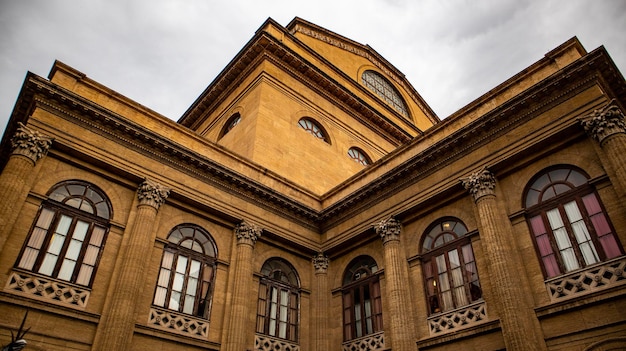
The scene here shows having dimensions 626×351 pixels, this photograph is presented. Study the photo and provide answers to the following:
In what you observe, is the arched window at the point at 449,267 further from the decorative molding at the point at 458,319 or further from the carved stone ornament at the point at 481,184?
the carved stone ornament at the point at 481,184

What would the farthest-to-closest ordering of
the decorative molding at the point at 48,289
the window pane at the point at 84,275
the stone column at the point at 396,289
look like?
1. the stone column at the point at 396,289
2. the window pane at the point at 84,275
3. the decorative molding at the point at 48,289

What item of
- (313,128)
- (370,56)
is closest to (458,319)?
(313,128)

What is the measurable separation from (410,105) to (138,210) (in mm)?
24106

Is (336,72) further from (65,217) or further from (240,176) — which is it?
(65,217)

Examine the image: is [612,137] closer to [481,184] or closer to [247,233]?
[481,184]

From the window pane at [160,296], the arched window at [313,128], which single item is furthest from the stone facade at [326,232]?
the arched window at [313,128]

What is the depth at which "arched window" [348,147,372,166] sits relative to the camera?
25194 mm

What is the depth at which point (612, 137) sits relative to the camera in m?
11.1

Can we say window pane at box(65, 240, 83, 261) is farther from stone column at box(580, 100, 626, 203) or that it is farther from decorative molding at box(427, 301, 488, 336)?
stone column at box(580, 100, 626, 203)

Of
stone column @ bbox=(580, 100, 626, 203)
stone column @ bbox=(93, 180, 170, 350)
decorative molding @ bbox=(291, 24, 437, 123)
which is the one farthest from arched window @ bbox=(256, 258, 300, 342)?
decorative molding @ bbox=(291, 24, 437, 123)

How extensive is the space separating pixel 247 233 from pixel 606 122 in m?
11.1

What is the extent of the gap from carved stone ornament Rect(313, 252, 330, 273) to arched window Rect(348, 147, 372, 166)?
8322 mm

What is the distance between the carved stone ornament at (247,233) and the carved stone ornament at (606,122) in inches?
418

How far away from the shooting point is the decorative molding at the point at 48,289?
11086 millimetres
